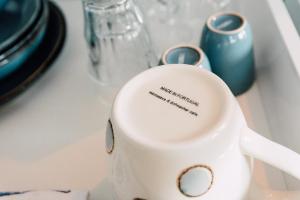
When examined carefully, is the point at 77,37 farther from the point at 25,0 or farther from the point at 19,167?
the point at 19,167

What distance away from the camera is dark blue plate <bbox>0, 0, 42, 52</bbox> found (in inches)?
21.7

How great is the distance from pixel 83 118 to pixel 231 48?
6.8 inches

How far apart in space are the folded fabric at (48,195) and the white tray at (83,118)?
18mm

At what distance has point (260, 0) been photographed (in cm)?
54

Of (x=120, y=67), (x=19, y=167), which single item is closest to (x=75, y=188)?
(x=19, y=167)

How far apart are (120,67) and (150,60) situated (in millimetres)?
41

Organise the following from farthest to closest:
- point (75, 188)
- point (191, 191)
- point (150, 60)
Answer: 1. point (150, 60)
2. point (75, 188)
3. point (191, 191)

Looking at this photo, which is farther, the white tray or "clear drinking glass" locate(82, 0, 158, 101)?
"clear drinking glass" locate(82, 0, 158, 101)

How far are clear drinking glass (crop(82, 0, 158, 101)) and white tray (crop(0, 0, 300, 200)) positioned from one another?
0.9 inches

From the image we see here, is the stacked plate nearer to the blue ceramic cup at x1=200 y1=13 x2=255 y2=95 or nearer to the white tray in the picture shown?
the white tray

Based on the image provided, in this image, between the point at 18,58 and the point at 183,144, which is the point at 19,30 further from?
the point at 183,144

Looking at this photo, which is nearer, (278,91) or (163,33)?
(278,91)

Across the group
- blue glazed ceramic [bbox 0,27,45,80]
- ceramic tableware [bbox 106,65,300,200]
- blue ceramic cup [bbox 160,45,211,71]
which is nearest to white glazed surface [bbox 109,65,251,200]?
ceramic tableware [bbox 106,65,300,200]

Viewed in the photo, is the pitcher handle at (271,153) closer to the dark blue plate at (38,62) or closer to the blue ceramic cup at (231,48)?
the blue ceramic cup at (231,48)
